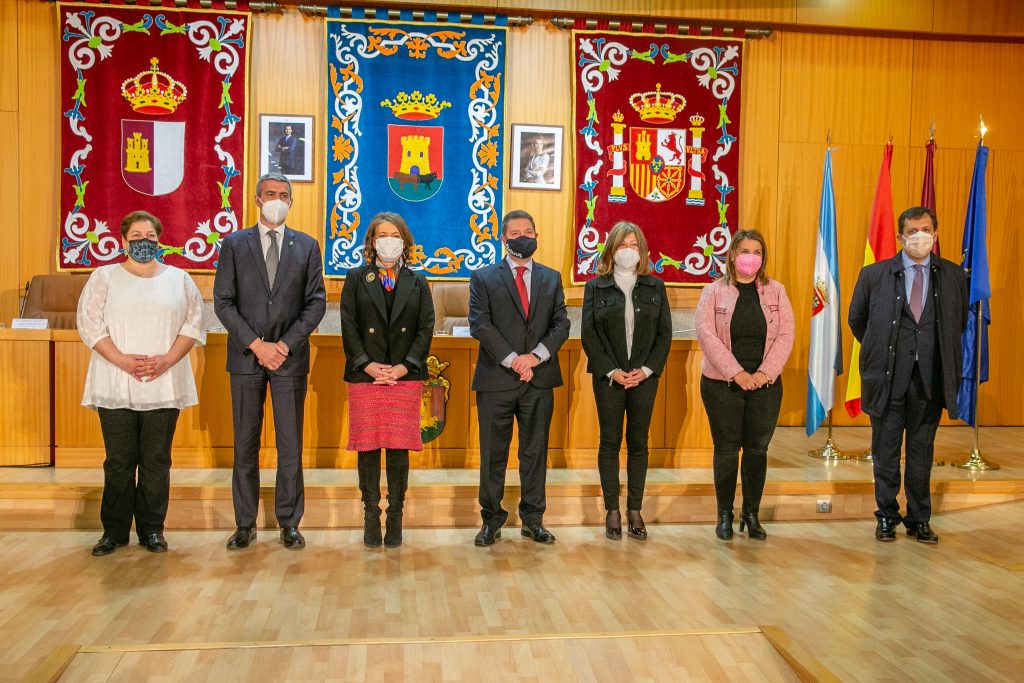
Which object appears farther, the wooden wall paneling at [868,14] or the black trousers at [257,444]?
the wooden wall paneling at [868,14]

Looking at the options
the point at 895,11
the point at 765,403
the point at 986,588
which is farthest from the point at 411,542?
the point at 895,11

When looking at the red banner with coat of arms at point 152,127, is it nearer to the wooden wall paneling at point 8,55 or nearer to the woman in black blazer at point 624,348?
the wooden wall paneling at point 8,55

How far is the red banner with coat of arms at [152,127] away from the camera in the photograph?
6.23 meters

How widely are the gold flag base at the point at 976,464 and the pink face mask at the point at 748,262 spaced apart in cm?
232

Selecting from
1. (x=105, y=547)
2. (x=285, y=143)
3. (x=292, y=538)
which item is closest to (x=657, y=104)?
(x=285, y=143)

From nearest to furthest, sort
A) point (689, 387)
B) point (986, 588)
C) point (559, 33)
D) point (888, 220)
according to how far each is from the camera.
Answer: point (986, 588) < point (689, 387) < point (888, 220) < point (559, 33)

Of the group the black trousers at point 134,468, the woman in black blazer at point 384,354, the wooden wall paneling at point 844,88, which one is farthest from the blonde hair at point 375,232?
the wooden wall paneling at point 844,88

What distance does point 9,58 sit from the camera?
20.7 ft

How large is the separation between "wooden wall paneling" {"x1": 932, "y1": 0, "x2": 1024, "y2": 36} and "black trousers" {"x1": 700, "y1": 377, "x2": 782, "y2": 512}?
4.44m

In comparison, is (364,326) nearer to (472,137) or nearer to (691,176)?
(472,137)

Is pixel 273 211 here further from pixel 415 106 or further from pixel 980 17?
pixel 980 17

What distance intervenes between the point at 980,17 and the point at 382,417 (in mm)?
6046

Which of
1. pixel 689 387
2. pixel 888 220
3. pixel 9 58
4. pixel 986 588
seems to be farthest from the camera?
pixel 9 58

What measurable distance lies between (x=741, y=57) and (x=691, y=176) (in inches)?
40.3
